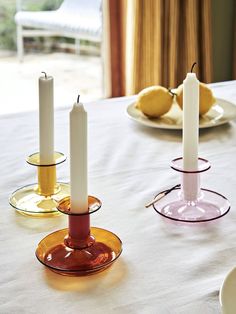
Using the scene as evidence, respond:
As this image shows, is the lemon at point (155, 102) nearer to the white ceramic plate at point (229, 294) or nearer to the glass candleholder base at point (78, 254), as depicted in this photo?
the glass candleholder base at point (78, 254)

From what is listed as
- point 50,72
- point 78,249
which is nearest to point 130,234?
point 78,249

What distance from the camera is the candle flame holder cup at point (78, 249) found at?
80 cm

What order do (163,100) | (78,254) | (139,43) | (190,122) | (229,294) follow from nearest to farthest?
(229,294) → (78,254) → (190,122) → (163,100) → (139,43)

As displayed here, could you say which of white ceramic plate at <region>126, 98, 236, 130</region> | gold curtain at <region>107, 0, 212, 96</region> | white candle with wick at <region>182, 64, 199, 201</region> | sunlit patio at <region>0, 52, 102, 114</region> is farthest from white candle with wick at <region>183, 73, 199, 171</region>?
sunlit patio at <region>0, 52, 102, 114</region>

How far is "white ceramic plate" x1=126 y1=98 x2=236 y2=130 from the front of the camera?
136 centimetres

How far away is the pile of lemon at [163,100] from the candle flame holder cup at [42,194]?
400 millimetres

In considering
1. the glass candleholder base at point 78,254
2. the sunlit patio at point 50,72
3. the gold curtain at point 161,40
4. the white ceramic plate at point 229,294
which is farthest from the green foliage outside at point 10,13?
the white ceramic plate at point 229,294

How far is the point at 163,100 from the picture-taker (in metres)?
1.36

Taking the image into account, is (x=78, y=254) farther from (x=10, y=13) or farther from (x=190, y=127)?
(x=10, y=13)

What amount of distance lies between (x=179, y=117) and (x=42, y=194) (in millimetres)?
491

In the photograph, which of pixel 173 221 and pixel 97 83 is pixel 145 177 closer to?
pixel 173 221

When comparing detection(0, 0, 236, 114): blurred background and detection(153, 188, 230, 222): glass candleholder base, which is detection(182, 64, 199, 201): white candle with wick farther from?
detection(0, 0, 236, 114): blurred background

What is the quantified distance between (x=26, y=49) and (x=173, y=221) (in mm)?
3075

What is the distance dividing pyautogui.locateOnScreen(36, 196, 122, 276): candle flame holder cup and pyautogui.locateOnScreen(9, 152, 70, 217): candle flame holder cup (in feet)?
0.40
